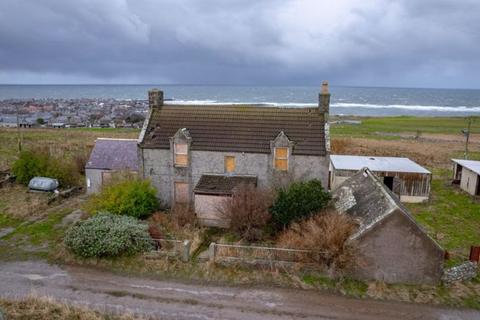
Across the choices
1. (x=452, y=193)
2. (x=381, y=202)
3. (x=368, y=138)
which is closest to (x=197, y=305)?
(x=381, y=202)

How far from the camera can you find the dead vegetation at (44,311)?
46.1ft

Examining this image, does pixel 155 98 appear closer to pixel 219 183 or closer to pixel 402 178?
pixel 219 183

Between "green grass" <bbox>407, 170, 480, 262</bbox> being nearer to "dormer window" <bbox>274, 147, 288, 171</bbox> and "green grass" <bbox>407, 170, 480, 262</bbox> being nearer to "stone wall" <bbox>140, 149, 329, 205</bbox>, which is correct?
"stone wall" <bbox>140, 149, 329, 205</bbox>

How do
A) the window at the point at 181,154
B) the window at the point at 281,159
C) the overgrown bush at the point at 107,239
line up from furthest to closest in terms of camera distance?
the window at the point at 181,154 < the window at the point at 281,159 < the overgrown bush at the point at 107,239

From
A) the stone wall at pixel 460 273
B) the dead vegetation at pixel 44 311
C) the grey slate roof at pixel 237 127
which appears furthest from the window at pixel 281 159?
the dead vegetation at pixel 44 311

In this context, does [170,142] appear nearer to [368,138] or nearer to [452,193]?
[452,193]

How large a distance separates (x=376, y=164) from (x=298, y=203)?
15.3 m

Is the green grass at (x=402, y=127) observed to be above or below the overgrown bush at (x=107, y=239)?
above

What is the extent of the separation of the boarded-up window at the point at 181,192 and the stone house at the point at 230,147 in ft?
0.23

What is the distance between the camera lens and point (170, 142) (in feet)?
82.5

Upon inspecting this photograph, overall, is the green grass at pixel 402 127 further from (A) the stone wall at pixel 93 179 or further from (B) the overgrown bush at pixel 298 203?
(B) the overgrown bush at pixel 298 203

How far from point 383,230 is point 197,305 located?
29.7 feet

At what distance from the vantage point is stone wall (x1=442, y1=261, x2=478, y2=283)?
1744 cm

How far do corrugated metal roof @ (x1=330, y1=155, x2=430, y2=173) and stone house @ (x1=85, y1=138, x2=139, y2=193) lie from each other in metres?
17.1
